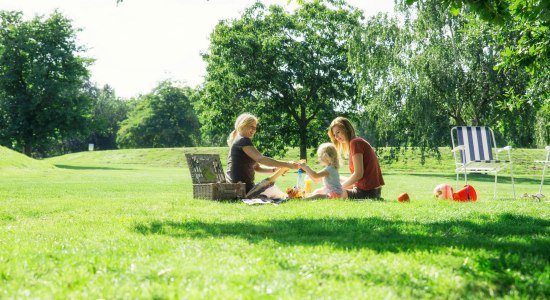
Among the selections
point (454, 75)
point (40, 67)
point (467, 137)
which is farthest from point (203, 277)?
point (40, 67)

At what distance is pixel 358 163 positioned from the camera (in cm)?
1035

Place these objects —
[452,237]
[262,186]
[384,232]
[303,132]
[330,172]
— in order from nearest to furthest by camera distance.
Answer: [452,237], [384,232], [330,172], [262,186], [303,132]

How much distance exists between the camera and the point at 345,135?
10898mm

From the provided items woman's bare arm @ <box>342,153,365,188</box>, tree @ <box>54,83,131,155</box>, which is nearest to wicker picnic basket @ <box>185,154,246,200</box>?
woman's bare arm @ <box>342,153,365,188</box>

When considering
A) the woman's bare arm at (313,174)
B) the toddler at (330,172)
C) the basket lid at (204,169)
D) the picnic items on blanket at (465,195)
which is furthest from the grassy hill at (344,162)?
the woman's bare arm at (313,174)

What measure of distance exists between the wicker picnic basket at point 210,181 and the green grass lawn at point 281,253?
1.63 m

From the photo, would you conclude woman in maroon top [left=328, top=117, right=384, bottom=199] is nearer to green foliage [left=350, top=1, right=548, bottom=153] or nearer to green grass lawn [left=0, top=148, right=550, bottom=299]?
green grass lawn [left=0, top=148, right=550, bottom=299]

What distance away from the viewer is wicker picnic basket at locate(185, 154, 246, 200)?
35.6 ft

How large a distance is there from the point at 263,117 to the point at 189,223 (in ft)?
112

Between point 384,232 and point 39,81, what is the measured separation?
161ft

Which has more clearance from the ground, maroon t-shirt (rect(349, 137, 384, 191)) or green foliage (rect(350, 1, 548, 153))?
green foliage (rect(350, 1, 548, 153))

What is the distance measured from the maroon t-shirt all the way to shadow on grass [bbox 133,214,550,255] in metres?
2.97

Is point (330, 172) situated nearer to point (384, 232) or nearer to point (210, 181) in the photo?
point (210, 181)

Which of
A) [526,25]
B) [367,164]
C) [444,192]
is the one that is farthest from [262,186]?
[526,25]
